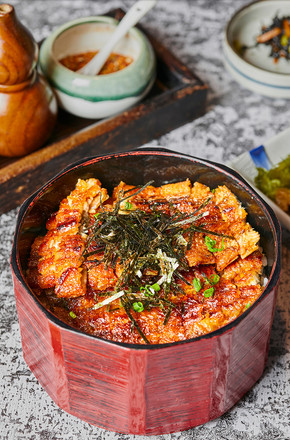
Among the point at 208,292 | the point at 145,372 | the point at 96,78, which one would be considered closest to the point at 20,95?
the point at 96,78

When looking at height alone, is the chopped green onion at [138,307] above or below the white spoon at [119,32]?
below

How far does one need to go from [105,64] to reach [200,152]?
1.94 feet

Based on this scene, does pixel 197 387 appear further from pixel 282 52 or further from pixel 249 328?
pixel 282 52

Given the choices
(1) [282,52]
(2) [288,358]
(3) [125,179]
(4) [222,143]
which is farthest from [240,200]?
(1) [282,52]

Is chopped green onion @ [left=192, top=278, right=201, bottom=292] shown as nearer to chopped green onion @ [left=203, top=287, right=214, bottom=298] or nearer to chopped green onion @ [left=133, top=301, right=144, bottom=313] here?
chopped green onion @ [left=203, top=287, right=214, bottom=298]

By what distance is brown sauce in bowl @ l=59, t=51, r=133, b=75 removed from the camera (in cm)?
261

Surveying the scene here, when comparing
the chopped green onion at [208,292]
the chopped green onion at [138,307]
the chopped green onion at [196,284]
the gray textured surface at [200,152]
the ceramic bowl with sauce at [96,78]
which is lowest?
the gray textured surface at [200,152]

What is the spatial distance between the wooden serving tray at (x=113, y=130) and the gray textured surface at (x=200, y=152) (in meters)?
0.09

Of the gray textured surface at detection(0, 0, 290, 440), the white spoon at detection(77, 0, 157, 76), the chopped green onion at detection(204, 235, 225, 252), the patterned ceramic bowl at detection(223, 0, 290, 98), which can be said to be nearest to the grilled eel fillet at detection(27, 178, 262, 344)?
the chopped green onion at detection(204, 235, 225, 252)

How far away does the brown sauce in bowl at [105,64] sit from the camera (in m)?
2.61

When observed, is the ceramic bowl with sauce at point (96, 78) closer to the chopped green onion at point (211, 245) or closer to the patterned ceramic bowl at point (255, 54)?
the patterned ceramic bowl at point (255, 54)

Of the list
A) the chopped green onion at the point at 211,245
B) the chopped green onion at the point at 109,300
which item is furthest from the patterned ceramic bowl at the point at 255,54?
the chopped green onion at the point at 109,300

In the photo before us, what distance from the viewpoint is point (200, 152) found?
253cm

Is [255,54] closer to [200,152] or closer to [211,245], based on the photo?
[200,152]
